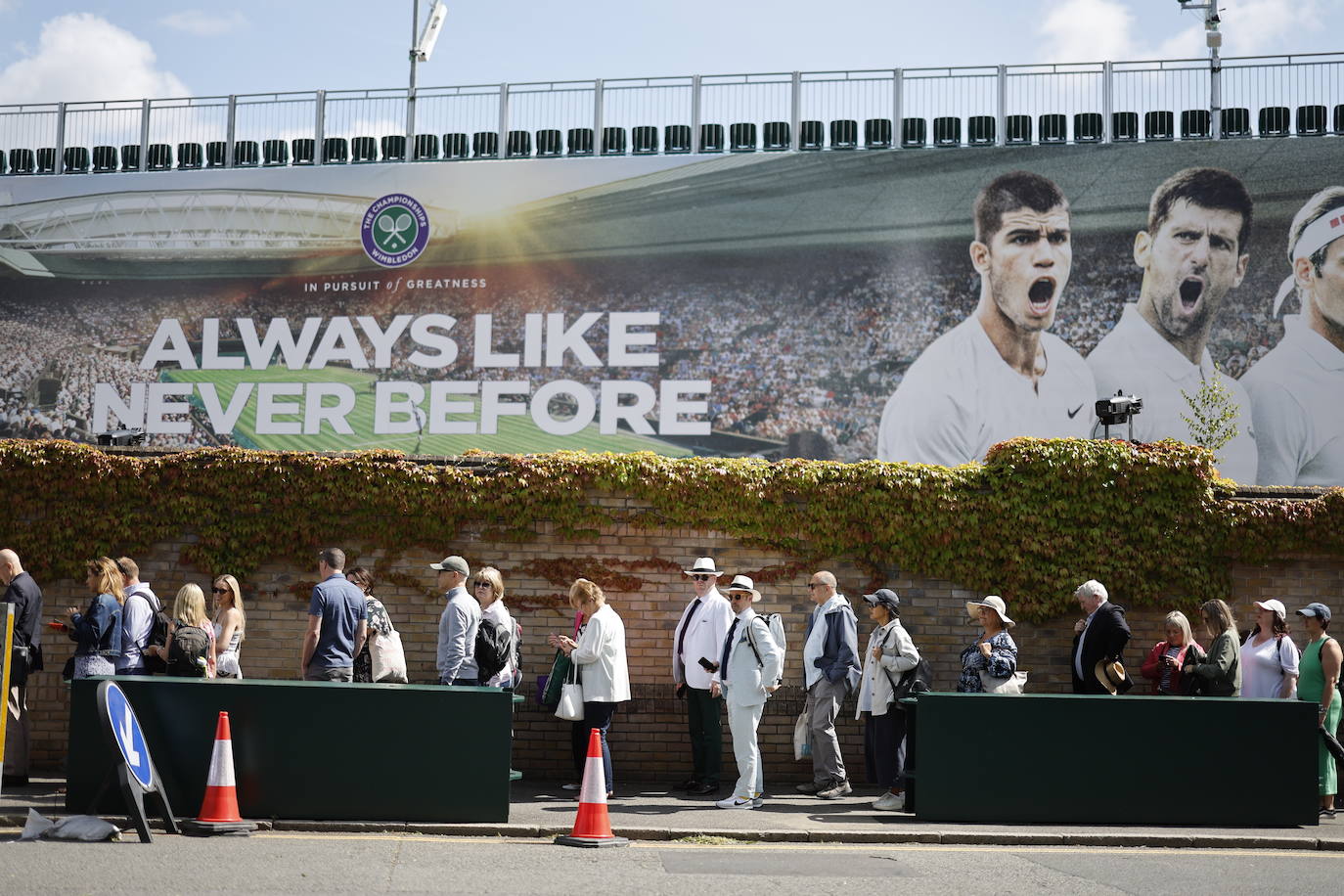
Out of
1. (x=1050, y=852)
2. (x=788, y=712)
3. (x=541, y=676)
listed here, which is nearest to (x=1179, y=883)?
(x=1050, y=852)

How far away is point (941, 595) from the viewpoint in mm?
12102

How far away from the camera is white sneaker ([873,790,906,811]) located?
32.1ft

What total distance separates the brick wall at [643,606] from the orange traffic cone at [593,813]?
134 inches

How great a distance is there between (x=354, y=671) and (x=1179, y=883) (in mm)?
6497

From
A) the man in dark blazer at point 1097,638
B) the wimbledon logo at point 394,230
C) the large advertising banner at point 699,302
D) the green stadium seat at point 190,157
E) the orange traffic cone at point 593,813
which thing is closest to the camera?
the orange traffic cone at point 593,813

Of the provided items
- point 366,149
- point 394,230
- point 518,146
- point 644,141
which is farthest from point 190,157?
point 644,141

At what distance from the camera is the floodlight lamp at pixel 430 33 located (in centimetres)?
3500

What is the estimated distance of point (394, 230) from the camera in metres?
31.0

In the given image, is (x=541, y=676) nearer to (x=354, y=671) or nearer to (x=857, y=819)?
(x=354, y=671)

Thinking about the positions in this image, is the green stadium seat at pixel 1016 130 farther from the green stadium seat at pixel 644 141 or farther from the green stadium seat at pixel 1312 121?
the green stadium seat at pixel 644 141

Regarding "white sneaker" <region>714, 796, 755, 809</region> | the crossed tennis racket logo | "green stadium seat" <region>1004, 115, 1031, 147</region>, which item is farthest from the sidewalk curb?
the crossed tennis racket logo

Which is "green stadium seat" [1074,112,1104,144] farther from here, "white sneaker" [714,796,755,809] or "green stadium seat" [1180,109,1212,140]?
"white sneaker" [714,796,755,809]

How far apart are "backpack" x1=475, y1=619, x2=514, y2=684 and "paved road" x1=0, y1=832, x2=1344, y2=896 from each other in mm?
1997

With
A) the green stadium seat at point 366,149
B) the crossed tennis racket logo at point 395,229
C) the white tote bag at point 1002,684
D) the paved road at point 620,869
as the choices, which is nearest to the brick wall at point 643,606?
the white tote bag at point 1002,684
